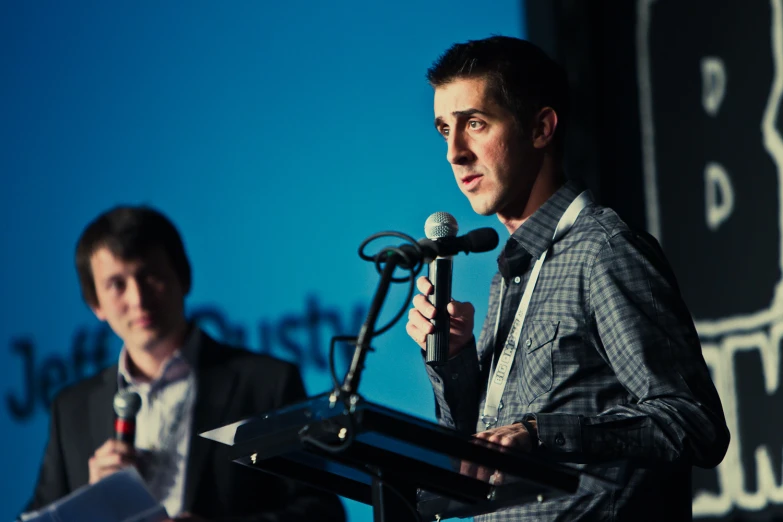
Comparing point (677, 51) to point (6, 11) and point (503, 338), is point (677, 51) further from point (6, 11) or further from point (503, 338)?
point (6, 11)

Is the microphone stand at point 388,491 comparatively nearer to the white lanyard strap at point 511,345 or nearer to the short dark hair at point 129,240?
the white lanyard strap at point 511,345

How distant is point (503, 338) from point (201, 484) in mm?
1042

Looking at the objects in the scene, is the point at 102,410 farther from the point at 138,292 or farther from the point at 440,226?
the point at 440,226

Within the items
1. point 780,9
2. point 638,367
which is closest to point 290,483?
point 638,367

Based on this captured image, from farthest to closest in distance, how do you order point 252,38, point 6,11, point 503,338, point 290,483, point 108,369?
point 6,11, point 252,38, point 108,369, point 290,483, point 503,338

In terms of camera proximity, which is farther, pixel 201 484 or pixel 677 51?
pixel 677 51

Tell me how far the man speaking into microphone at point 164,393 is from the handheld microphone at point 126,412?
81 millimetres

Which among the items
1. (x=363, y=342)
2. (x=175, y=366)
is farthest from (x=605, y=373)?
(x=175, y=366)

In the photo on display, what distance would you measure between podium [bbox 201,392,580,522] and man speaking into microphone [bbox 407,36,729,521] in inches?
2.0

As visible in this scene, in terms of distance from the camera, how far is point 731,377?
2594 millimetres

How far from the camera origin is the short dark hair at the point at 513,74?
2.03m

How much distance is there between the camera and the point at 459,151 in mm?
1962

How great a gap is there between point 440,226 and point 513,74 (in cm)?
53

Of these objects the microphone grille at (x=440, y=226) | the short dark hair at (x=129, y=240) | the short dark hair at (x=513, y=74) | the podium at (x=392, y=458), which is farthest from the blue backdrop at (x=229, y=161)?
the podium at (x=392, y=458)
